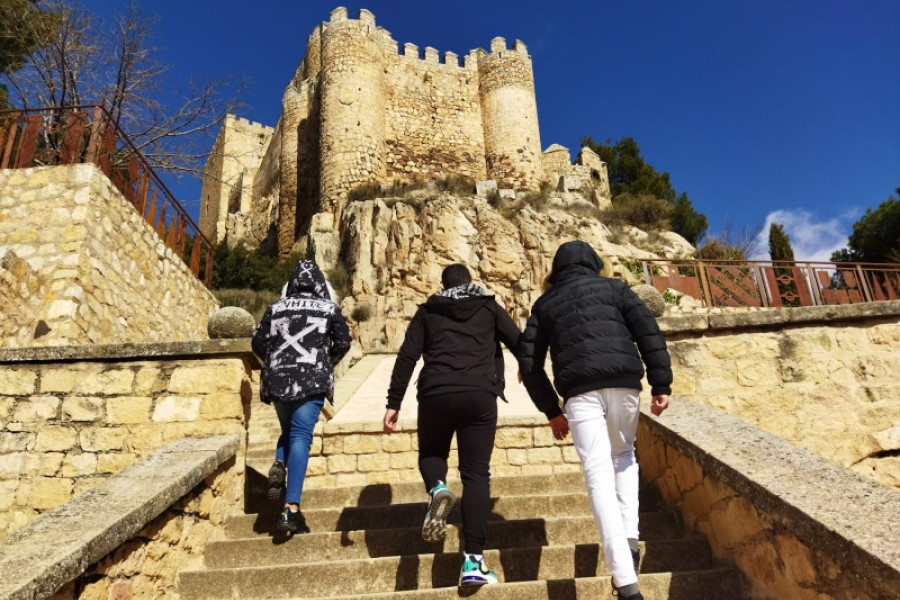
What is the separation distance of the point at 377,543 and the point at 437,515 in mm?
758

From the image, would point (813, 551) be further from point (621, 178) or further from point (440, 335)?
point (621, 178)

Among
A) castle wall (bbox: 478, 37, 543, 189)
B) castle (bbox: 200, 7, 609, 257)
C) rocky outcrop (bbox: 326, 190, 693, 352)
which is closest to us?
rocky outcrop (bbox: 326, 190, 693, 352)

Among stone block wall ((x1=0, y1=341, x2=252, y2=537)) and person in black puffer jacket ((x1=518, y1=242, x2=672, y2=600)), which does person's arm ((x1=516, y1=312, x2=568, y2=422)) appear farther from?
stone block wall ((x1=0, y1=341, x2=252, y2=537))

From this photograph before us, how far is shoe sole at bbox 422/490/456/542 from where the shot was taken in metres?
2.53

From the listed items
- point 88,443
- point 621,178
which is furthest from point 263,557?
point 621,178

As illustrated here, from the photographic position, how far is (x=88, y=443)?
356 centimetres

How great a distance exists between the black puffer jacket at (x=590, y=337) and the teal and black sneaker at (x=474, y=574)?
32.5 inches

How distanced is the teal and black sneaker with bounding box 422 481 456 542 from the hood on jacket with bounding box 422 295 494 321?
90 centimetres

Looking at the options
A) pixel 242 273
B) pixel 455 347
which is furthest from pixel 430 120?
pixel 455 347

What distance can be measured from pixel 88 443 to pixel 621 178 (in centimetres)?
3064

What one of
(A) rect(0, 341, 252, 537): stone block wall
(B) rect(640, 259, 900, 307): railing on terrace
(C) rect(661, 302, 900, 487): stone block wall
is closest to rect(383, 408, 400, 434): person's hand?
(A) rect(0, 341, 252, 537): stone block wall

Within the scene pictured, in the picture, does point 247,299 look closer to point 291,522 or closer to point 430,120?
point 430,120

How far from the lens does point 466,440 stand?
270cm

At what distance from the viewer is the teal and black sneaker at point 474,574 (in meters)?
2.40
